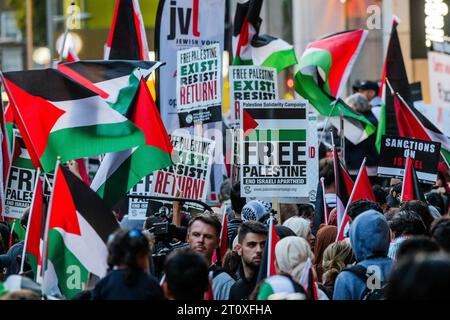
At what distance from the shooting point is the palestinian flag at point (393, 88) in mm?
14375

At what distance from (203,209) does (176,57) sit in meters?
2.08

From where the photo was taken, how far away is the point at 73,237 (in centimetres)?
797

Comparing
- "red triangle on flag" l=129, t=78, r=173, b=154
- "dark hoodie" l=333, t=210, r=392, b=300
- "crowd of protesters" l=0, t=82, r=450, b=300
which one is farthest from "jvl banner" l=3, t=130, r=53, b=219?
"dark hoodie" l=333, t=210, r=392, b=300

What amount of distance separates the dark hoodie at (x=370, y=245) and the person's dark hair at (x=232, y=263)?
106cm

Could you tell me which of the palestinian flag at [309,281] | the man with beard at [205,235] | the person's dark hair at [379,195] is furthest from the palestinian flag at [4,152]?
the palestinian flag at [309,281]

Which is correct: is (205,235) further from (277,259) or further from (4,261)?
(4,261)

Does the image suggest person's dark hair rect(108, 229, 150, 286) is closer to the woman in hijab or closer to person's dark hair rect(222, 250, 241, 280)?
person's dark hair rect(222, 250, 241, 280)

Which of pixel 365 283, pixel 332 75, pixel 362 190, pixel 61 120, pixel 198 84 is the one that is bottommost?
pixel 365 283

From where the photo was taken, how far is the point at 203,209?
1203 centimetres

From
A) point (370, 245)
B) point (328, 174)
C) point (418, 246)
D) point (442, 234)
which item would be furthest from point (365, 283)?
point (328, 174)

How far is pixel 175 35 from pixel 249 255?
17.7ft

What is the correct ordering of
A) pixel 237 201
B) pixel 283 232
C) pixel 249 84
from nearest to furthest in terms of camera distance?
pixel 283 232
pixel 237 201
pixel 249 84
